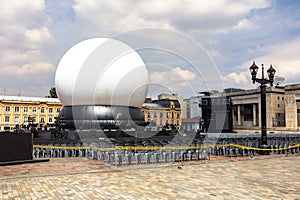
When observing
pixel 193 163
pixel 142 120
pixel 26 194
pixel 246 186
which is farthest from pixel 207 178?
pixel 142 120

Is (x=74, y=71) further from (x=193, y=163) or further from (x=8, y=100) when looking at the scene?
(x=8, y=100)

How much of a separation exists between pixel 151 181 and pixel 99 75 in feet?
72.3

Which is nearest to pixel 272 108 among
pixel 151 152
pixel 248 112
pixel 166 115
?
pixel 248 112

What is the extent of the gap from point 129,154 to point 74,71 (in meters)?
19.6

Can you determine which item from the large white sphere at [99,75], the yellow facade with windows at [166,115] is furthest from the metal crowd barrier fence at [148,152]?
the yellow facade with windows at [166,115]

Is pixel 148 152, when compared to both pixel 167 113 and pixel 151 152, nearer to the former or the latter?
pixel 151 152

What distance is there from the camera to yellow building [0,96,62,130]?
75.5 meters

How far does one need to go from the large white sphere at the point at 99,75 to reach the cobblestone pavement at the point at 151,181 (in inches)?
674

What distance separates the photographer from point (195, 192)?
881 cm

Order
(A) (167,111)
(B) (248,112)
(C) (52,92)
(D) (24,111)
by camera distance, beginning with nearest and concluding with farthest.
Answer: (A) (167,111) → (D) (24,111) → (B) (248,112) → (C) (52,92)

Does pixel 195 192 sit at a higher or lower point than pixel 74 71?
lower

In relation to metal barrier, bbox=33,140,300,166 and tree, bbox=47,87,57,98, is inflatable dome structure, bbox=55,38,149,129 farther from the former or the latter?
tree, bbox=47,87,57,98

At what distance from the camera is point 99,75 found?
31.0 meters

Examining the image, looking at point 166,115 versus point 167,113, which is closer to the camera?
point 167,113
